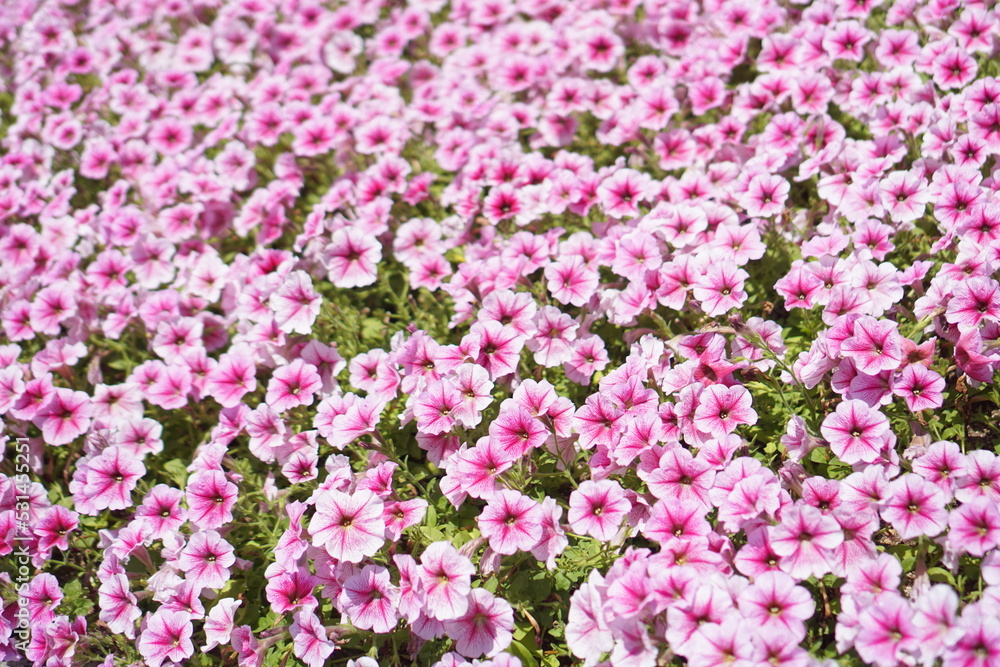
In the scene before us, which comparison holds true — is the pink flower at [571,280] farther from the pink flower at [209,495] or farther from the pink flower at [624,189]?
the pink flower at [209,495]

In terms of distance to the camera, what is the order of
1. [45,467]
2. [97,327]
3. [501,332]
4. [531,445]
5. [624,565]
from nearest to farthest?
[624,565] < [531,445] < [501,332] < [45,467] < [97,327]

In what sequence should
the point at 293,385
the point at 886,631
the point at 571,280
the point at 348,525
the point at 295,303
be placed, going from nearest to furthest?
the point at 886,631, the point at 348,525, the point at 293,385, the point at 571,280, the point at 295,303

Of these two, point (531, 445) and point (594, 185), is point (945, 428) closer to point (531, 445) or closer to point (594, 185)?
point (531, 445)

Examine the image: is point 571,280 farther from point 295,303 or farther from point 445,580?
point 445,580

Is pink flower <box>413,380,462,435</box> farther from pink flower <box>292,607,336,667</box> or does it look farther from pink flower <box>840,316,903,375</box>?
pink flower <box>840,316,903,375</box>

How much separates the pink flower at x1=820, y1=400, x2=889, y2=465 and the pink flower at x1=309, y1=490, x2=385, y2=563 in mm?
1906

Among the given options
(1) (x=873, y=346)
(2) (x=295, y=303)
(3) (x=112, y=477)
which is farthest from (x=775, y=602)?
(3) (x=112, y=477)

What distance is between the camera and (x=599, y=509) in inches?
127

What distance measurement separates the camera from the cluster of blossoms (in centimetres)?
304

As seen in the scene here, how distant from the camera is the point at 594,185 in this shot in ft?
14.9

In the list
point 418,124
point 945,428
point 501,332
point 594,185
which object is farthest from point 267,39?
point 945,428

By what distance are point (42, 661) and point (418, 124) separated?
12.9ft

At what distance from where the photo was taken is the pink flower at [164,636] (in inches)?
131

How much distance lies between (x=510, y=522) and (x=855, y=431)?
1.48m
